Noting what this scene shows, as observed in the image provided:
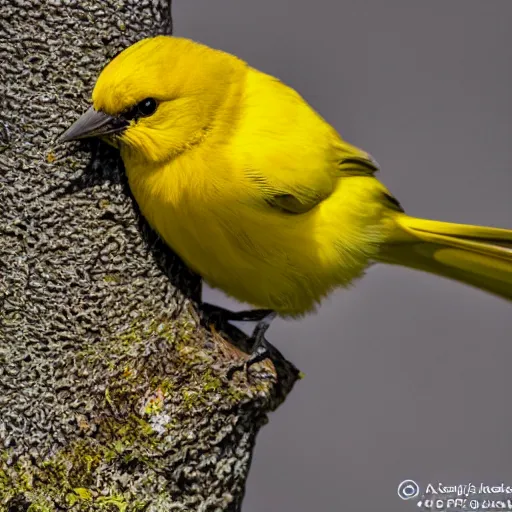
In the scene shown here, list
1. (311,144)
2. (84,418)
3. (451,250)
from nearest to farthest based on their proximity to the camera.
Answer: (84,418)
(311,144)
(451,250)

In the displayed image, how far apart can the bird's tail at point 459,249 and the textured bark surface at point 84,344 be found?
92 centimetres

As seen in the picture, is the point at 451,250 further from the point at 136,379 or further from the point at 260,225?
the point at 136,379

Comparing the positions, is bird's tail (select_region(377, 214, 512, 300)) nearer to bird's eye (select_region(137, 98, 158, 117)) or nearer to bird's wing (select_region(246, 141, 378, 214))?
bird's wing (select_region(246, 141, 378, 214))

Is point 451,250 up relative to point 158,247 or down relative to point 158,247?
up

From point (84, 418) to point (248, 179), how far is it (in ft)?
2.76

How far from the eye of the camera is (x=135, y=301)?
2684 millimetres

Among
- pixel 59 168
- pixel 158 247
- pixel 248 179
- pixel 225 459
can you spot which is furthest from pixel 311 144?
pixel 225 459

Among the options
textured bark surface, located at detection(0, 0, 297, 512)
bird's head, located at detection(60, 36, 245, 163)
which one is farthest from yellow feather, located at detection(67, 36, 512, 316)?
textured bark surface, located at detection(0, 0, 297, 512)

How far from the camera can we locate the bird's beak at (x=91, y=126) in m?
2.53

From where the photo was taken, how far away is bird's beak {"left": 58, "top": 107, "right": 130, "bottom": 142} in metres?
2.53

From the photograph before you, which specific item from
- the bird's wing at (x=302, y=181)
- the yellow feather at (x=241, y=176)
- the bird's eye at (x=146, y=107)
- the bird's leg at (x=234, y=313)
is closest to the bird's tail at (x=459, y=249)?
the yellow feather at (x=241, y=176)

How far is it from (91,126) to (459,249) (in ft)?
4.99

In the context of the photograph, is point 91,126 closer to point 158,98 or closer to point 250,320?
point 158,98

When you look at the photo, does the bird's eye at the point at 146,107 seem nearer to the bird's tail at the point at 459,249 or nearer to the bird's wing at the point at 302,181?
the bird's wing at the point at 302,181
